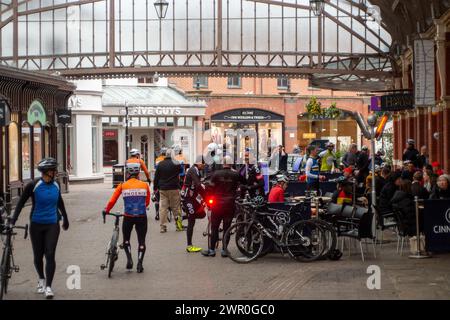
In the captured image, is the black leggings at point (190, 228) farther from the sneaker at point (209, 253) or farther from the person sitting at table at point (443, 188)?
the person sitting at table at point (443, 188)

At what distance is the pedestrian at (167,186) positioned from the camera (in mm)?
20969

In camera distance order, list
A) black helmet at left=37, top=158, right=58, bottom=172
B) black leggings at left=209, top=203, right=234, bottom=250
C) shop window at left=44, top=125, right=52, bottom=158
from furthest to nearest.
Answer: shop window at left=44, top=125, right=52, bottom=158
black leggings at left=209, top=203, right=234, bottom=250
black helmet at left=37, top=158, right=58, bottom=172

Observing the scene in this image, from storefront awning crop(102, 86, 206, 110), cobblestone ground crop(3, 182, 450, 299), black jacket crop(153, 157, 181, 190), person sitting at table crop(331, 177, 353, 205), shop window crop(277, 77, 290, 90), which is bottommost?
cobblestone ground crop(3, 182, 450, 299)

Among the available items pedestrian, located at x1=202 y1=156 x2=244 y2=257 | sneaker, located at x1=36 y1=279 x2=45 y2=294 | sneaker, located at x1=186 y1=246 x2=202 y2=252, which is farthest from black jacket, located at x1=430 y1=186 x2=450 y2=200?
sneaker, located at x1=36 y1=279 x2=45 y2=294

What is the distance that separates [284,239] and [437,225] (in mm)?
2394

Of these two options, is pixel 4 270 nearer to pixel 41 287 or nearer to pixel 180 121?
pixel 41 287

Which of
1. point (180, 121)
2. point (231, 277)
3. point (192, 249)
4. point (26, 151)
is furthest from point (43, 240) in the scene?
point (180, 121)

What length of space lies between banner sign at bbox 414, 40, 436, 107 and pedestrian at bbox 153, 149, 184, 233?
702 centimetres

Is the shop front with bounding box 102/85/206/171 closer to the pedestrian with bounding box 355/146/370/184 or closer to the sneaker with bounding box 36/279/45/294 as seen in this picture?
the pedestrian with bounding box 355/146/370/184

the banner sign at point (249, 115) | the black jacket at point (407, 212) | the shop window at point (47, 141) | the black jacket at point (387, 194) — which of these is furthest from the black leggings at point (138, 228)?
the banner sign at point (249, 115)

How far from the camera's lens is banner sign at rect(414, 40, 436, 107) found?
24.6 m

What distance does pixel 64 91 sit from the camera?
3694cm

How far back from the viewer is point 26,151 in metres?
31.4

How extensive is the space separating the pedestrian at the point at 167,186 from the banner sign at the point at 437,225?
275 inches
